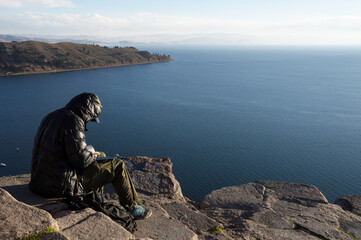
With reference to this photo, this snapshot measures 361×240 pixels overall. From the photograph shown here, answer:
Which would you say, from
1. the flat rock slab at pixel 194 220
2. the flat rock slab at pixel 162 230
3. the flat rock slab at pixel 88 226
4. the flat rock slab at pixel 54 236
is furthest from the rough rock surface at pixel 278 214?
the flat rock slab at pixel 54 236

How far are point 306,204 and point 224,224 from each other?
2933 mm

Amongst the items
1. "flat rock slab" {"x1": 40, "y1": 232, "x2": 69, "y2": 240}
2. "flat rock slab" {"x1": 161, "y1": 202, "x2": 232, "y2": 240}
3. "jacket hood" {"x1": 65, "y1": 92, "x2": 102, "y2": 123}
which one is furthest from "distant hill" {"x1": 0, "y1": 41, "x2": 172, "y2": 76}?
"flat rock slab" {"x1": 40, "y1": 232, "x2": 69, "y2": 240}

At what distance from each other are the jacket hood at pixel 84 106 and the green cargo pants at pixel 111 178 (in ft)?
2.33

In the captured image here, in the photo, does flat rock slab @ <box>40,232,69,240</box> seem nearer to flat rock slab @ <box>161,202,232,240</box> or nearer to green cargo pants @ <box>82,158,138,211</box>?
green cargo pants @ <box>82,158,138,211</box>

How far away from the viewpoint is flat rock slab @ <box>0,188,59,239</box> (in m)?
3.01

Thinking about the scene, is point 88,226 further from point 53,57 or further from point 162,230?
point 53,57

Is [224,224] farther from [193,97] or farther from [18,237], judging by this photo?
[193,97]

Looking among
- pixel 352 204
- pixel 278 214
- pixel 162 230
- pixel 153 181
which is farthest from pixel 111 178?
pixel 352 204

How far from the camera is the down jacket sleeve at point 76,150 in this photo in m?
3.95

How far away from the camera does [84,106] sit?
14.3ft

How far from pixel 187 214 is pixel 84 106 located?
9.53 ft

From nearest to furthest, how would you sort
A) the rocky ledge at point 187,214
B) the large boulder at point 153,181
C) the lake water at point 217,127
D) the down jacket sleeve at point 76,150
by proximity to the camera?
the rocky ledge at point 187,214 → the down jacket sleeve at point 76,150 → the large boulder at point 153,181 → the lake water at point 217,127

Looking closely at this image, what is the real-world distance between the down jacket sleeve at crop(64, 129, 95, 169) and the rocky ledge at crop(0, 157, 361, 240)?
612mm

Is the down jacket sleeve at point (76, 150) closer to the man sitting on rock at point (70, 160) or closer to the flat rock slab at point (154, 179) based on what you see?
the man sitting on rock at point (70, 160)
